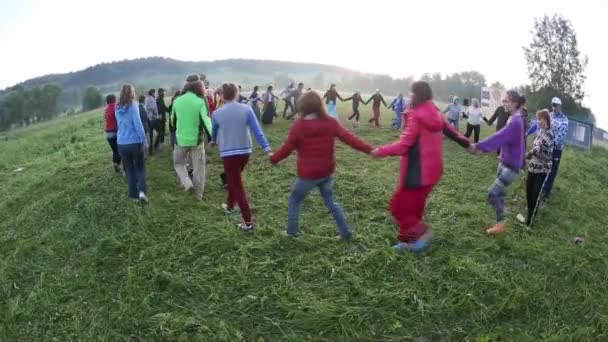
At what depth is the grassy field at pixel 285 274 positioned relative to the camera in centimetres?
498

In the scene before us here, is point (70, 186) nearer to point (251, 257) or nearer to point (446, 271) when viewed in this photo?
point (251, 257)

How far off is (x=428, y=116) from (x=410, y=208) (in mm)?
1138

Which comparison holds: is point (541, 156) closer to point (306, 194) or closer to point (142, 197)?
point (306, 194)

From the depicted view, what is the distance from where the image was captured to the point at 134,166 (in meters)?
7.95

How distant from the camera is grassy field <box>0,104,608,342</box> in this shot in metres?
4.98

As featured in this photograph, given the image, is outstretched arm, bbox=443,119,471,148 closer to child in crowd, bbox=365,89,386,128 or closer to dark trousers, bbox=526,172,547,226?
dark trousers, bbox=526,172,547,226

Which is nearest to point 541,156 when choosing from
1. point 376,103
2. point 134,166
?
point 134,166

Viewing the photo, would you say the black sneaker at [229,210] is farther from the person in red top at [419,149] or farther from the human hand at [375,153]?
the person in red top at [419,149]

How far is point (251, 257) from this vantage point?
6.15 meters

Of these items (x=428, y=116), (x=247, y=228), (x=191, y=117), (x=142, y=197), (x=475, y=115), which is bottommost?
(x=247, y=228)

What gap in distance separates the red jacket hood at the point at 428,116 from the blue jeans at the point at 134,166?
4670 millimetres

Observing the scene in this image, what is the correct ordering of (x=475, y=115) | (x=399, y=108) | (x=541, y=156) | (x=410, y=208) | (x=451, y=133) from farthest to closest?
(x=399, y=108)
(x=475, y=115)
(x=541, y=156)
(x=451, y=133)
(x=410, y=208)

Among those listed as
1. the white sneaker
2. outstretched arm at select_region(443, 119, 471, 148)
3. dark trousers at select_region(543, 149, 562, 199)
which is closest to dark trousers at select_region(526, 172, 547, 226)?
dark trousers at select_region(543, 149, 562, 199)

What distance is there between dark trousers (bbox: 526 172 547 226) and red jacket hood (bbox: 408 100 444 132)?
8.97 ft
